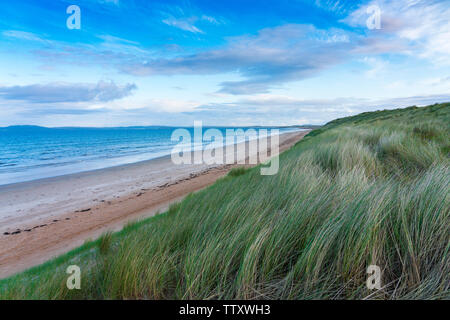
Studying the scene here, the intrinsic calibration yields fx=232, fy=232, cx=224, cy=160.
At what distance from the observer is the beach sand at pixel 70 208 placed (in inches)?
237

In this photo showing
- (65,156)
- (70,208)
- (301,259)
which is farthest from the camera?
(65,156)

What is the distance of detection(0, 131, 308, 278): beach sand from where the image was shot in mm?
6016

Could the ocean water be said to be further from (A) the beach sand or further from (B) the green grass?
(B) the green grass

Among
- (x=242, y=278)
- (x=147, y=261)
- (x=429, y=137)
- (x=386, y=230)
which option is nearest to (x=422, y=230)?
(x=386, y=230)

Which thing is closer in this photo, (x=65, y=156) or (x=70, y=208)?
(x=70, y=208)

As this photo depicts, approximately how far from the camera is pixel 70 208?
9.20 meters

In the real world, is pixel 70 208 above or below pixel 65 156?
below

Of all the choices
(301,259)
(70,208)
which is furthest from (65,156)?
(301,259)

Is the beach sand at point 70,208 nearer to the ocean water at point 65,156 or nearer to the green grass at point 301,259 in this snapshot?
the ocean water at point 65,156

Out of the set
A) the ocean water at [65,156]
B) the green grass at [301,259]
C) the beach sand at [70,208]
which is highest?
the green grass at [301,259]

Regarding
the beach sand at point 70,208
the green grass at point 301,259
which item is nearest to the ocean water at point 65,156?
the beach sand at point 70,208

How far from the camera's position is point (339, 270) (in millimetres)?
1801

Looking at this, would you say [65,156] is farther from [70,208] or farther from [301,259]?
[301,259]
